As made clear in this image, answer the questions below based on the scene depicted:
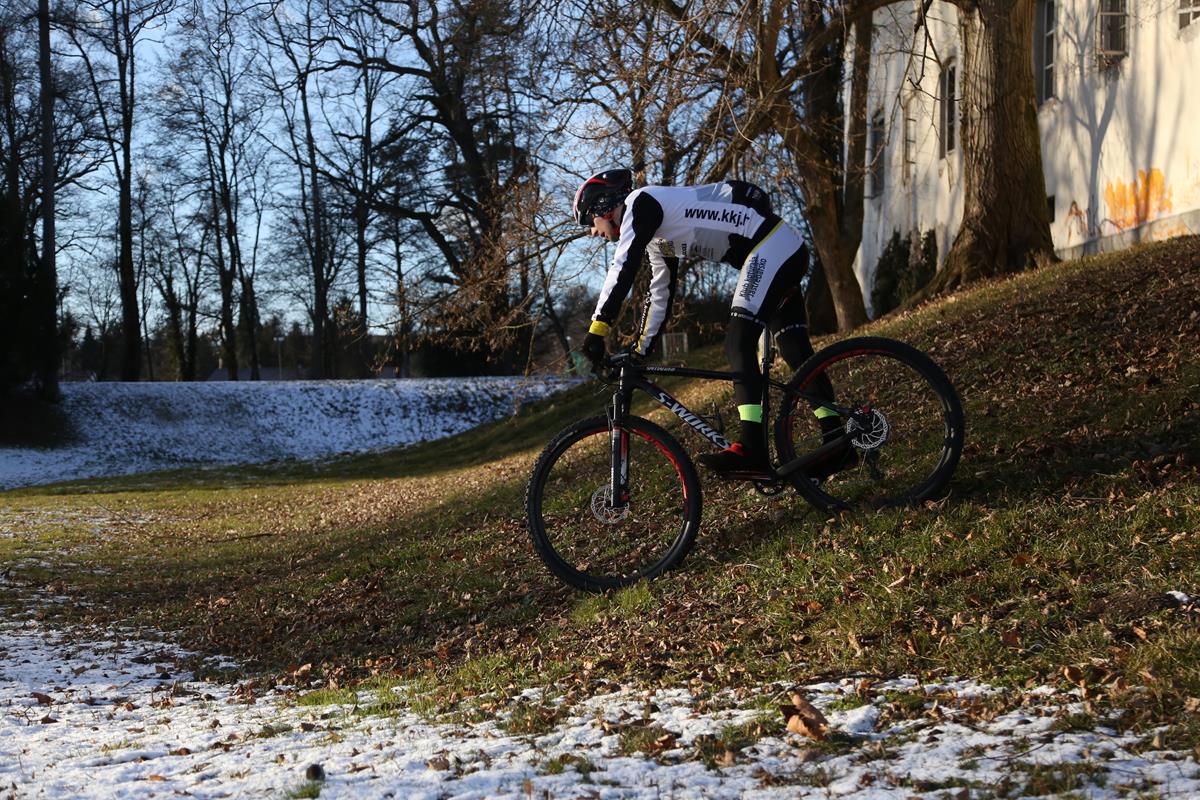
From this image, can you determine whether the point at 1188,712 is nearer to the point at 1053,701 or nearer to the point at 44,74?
the point at 1053,701

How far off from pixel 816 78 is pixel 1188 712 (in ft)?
65.1

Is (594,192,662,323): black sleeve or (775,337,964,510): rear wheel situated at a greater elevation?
(594,192,662,323): black sleeve

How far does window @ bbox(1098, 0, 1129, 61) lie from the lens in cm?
1670

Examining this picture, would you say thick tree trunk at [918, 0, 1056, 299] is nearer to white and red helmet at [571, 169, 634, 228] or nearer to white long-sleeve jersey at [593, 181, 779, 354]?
white long-sleeve jersey at [593, 181, 779, 354]

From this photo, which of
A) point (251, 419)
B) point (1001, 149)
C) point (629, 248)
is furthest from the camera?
point (251, 419)

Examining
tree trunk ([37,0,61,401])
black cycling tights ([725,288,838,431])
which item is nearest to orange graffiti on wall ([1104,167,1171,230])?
black cycling tights ([725,288,838,431])

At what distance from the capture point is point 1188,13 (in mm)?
14719

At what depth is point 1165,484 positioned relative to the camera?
20.6 feet

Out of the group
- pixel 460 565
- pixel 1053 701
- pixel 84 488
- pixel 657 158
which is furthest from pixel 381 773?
pixel 84 488

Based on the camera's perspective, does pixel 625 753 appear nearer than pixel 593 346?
Yes

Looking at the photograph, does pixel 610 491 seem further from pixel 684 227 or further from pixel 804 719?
pixel 804 719

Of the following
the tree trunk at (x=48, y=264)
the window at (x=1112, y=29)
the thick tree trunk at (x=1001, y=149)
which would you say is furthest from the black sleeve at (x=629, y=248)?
the tree trunk at (x=48, y=264)

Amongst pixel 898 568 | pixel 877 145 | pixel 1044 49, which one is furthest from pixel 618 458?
pixel 877 145

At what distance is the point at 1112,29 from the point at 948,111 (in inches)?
234
